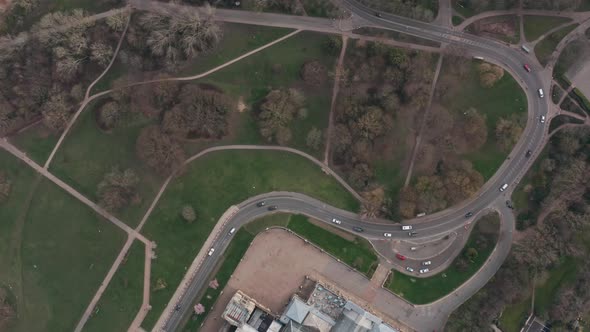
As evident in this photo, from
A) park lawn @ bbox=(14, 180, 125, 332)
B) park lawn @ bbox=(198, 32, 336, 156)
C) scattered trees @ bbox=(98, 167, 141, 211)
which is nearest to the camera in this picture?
scattered trees @ bbox=(98, 167, 141, 211)

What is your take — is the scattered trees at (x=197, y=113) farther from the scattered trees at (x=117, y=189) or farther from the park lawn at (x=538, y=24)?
the park lawn at (x=538, y=24)

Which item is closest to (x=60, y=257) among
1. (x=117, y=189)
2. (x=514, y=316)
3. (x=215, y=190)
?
(x=117, y=189)

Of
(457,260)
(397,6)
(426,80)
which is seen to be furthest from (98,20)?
(457,260)

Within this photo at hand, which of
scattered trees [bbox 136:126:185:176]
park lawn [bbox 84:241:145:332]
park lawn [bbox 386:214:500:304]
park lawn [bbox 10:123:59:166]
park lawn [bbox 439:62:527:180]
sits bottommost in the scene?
park lawn [bbox 84:241:145:332]

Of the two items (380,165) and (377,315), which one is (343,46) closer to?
(380,165)

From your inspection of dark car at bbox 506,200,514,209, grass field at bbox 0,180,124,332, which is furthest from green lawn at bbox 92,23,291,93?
dark car at bbox 506,200,514,209

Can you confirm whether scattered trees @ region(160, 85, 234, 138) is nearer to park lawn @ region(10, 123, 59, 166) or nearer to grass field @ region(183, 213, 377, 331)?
grass field @ region(183, 213, 377, 331)
